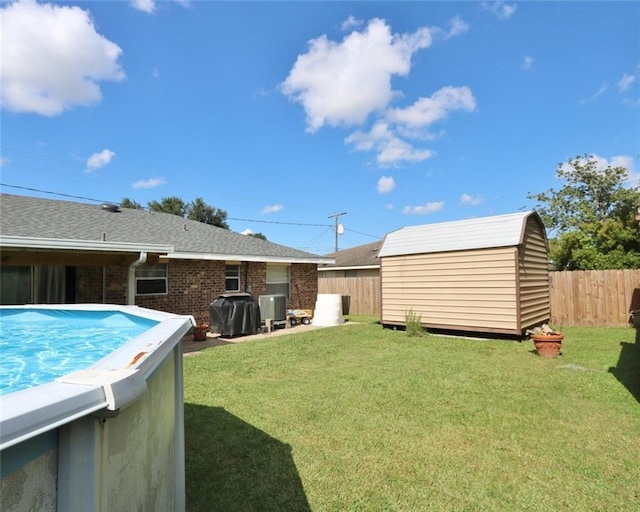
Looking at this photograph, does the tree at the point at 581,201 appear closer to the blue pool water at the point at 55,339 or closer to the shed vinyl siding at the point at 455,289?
the shed vinyl siding at the point at 455,289

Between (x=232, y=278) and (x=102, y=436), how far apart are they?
1297 centimetres

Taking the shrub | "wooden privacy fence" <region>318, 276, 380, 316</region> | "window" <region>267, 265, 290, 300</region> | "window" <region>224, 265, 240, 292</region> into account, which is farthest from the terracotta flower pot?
"wooden privacy fence" <region>318, 276, 380, 316</region>

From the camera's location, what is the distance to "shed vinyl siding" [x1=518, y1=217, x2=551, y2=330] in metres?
10.5

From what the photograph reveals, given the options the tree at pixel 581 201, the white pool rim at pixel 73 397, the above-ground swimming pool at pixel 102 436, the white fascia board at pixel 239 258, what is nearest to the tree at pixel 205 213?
the white fascia board at pixel 239 258

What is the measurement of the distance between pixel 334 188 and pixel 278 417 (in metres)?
24.7

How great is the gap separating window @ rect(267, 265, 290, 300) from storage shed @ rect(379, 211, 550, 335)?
4557mm

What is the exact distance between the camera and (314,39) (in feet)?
40.7

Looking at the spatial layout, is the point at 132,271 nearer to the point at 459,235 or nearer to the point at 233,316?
the point at 233,316

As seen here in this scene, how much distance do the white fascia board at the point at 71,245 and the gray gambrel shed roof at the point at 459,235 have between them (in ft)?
24.9

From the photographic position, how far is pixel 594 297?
40.0 feet

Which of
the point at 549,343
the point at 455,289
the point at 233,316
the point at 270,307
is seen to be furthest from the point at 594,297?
the point at 233,316

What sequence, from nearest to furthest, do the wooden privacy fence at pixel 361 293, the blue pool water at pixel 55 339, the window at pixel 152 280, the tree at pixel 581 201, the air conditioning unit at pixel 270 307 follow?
the blue pool water at pixel 55 339
the window at pixel 152 280
the air conditioning unit at pixel 270 307
the tree at pixel 581 201
the wooden privacy fence at pixel 361 293

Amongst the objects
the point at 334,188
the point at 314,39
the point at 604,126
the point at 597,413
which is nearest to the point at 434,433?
the point at 597,413

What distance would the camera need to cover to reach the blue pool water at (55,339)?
388cm
